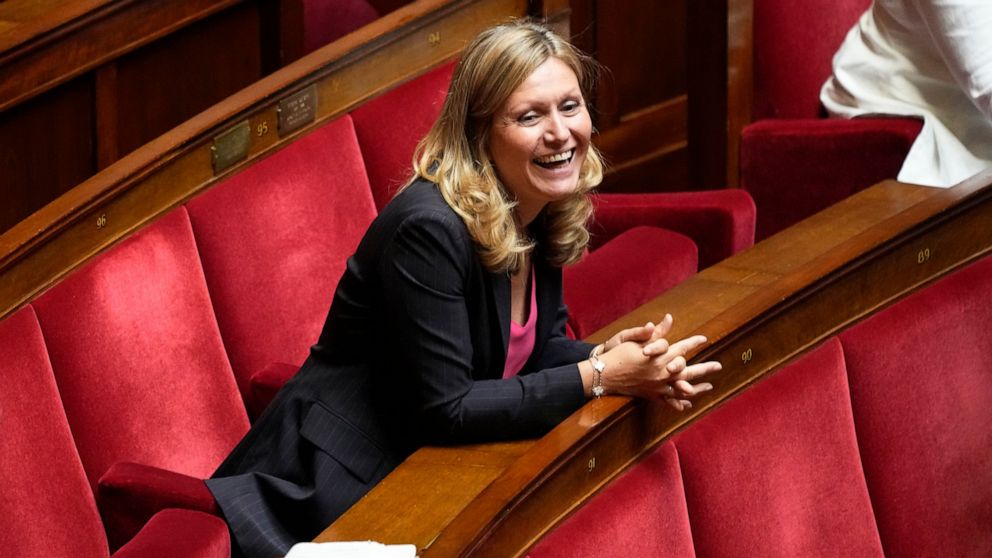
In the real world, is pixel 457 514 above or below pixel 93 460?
above

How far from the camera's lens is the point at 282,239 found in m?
0.84

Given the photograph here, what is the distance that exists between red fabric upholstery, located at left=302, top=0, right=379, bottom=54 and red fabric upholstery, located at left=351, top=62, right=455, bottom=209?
315 millimetres

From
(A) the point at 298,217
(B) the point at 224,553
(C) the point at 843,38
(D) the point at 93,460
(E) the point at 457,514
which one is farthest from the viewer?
(C) the point at 843,38

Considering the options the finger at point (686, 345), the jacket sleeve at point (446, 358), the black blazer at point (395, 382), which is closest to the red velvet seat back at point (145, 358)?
the black blazer at point (395, 382)

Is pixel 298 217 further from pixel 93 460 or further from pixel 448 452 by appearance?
pixel 448 452

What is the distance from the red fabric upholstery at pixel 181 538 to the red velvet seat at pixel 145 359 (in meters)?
0.12

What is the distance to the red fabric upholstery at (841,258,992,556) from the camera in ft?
1.96

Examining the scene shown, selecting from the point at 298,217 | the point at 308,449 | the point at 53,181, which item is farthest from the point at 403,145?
the point at 308,449

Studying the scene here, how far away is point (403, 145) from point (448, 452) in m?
0.38

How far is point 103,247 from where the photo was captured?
0.76m

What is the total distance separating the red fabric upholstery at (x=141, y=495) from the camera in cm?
61

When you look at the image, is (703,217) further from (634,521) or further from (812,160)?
(634,521)

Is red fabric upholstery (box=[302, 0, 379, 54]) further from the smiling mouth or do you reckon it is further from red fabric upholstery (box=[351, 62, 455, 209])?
the smiling mouth

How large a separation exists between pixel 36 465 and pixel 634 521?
0.31 meters
